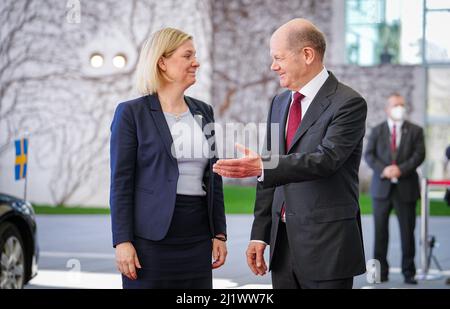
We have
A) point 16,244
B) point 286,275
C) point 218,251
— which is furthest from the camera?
point 16,244

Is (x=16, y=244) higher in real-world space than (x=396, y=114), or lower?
lower

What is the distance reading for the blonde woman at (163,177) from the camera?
3088mm

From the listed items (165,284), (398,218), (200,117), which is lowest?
(398,218)

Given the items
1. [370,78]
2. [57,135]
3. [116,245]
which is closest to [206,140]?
[116,245]

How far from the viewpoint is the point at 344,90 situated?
9.65 feet

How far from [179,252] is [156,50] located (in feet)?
2.20

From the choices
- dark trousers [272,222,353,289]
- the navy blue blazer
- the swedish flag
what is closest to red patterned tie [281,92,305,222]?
dark trousers [272,222,353,289]

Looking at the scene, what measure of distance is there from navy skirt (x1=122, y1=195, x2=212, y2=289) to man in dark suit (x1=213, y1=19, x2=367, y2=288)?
0.99 feet

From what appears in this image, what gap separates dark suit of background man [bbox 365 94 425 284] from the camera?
7.23 metres

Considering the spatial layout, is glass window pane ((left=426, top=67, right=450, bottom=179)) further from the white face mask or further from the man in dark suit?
the man in dark suit

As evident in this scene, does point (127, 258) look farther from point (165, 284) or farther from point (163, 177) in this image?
point (163, 177)

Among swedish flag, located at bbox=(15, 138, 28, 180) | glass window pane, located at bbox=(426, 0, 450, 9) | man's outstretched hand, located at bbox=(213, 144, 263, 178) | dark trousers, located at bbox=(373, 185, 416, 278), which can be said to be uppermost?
glass window pane, located at bbox=(426, 0, 450, 9)

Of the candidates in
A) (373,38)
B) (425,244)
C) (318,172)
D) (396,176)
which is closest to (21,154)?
(396,176)

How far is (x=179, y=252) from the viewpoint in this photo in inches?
125
